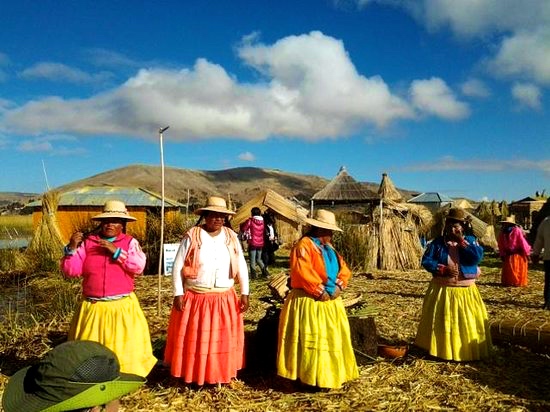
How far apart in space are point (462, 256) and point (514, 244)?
6220 mm

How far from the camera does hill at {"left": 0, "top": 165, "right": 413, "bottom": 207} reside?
9138cm

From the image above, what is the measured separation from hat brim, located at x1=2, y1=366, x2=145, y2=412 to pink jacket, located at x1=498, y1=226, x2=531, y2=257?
404 inches

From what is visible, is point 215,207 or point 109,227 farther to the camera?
point 215,207

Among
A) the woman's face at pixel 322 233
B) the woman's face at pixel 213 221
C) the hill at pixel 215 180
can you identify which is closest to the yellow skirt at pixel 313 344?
the woman's face at pixel 322 233

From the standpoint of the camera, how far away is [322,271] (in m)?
4.44

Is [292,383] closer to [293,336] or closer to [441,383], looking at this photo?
[293,336]

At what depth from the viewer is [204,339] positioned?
14.3 feet

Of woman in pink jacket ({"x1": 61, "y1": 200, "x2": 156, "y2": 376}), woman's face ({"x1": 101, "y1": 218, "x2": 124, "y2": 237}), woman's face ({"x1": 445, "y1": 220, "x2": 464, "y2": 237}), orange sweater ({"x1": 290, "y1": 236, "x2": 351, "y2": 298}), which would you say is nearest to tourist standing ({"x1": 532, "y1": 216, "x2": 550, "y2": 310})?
woman's face ({"x1": 445, "y1": 220, "x2": 464, "y2": 237})

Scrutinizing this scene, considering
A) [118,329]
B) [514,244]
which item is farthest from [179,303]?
[514,244]

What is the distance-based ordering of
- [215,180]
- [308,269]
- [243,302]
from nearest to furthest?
[308,269]
[243,302]
[215,180]

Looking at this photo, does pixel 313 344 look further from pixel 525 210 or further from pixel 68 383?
pixel 525 210

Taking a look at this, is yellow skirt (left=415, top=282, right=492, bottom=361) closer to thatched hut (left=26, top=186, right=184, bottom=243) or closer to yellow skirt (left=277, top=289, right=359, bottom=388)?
yellow skirt (left=277, top=289, right=359, bottom=388)

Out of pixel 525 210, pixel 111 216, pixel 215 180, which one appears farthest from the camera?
pixel 215 180

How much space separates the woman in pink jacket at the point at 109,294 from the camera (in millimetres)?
4160
